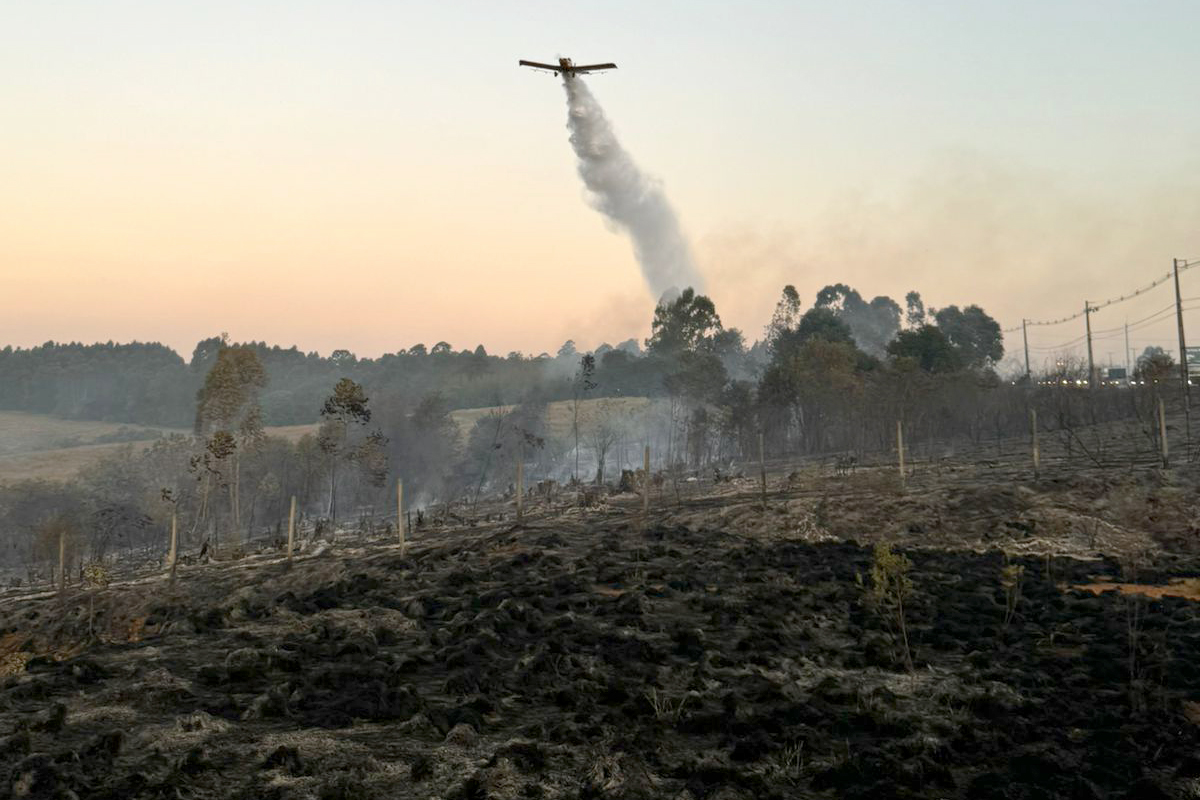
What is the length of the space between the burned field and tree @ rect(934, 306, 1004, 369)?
113229 mm

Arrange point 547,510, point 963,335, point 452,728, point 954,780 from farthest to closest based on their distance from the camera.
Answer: point 963,335 < point 547,510 < point 452,728 < point 954,780

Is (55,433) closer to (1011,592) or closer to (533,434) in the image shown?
(533,434)

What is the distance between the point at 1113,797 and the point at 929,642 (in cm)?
900

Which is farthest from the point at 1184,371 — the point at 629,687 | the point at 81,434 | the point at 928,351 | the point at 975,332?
the point at 81,434

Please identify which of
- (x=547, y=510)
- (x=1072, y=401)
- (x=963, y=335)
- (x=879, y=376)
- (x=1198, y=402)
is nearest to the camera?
(x=547, y=510)

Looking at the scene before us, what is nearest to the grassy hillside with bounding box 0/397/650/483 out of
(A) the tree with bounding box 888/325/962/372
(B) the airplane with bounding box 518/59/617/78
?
(A) the tree with bounding box 888/325/962/372

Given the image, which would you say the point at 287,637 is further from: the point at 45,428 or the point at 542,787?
the point at 45,428

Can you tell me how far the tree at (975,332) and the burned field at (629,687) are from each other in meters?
113

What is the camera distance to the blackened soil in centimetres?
1290

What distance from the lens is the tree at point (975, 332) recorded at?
450 feet

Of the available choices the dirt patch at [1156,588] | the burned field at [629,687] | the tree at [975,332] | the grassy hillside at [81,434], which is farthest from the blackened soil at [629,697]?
the tree at [975,332]

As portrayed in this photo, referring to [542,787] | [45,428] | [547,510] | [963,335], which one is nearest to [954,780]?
[542,787]

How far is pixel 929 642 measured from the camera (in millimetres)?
21375

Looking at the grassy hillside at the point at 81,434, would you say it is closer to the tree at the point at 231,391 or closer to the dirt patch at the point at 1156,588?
the tree at the point at 231,391
